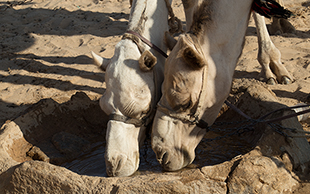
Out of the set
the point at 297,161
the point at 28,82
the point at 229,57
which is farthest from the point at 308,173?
the point at 28,82

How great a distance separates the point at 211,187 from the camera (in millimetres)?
2213

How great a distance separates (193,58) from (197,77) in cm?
19

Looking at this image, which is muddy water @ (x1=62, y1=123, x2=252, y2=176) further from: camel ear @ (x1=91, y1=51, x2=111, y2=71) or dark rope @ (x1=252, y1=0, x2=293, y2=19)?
dark rope @ (x1=252, y1=0, x2=293, y2=19)

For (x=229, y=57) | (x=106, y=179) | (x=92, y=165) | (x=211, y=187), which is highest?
(x=229, y=57)

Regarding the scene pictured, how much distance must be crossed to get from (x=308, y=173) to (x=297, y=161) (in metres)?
0.13

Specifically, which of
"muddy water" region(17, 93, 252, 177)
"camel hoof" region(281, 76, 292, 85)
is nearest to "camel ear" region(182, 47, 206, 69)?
"muddy water" region(17, 93, 252, 177)

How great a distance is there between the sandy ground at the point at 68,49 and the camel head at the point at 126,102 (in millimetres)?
1567

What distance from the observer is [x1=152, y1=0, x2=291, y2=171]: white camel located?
2.46 meters

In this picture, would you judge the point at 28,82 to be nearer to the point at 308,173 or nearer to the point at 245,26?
the point at 245,26

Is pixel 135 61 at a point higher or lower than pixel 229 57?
lower

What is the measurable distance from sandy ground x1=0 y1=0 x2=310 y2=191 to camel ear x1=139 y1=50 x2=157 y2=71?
1.82 metres

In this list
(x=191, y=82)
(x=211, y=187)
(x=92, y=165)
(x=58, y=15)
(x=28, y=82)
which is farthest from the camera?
(x=58, y=15)

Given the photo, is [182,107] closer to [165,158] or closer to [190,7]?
[165,158]

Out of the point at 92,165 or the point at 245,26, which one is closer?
the point at 245,26
